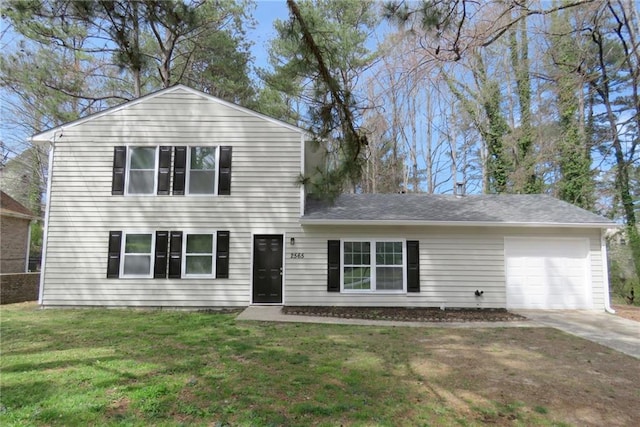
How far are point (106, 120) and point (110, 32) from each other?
5.62 m

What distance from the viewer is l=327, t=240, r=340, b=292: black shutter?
9641mm

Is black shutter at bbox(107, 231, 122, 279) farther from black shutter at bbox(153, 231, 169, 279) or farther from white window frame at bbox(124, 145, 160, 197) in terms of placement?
white window frame at bbox(124, 145, 160, 197)

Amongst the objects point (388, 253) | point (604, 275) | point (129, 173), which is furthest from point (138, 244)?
point (604, 275)

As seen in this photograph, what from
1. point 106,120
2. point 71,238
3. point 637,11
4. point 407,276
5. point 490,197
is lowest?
point 407,276

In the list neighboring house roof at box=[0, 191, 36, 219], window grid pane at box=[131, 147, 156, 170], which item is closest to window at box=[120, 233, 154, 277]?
window grid pane at box=[131, 147, 156, 170]

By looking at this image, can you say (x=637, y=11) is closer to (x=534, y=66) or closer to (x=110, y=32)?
(x=534, y=66)

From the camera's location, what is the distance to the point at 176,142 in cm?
992

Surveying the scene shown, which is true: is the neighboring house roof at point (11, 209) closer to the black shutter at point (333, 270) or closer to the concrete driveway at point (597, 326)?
the black shutter at point (333, 270)

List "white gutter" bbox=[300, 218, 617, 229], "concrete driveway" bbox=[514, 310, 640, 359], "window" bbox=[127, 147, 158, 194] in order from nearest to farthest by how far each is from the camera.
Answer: "concrete driveway" bbox=[514, 310, 640, 359], "white gutter" bbox=[300, 218, 617, 229], "window" bbox=[127, 147, 158, 194]

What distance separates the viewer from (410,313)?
906 cm

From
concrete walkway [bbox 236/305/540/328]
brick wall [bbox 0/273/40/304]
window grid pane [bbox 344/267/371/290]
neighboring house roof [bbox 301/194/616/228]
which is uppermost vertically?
neighboring house roof [bbox 301/194/616/228]

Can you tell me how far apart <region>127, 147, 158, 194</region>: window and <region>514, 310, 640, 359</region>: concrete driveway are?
999 cm

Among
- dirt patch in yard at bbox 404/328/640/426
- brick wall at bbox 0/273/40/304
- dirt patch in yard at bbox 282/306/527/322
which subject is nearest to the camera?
dirt patch in yard at bbox 404/328/640/426

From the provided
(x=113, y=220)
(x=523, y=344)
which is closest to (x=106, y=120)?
(x=113, y=220)
